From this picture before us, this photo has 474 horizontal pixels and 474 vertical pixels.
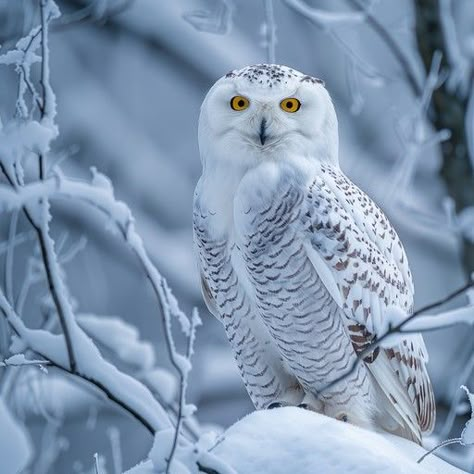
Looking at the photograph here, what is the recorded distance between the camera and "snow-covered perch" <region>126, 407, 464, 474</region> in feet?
5.46

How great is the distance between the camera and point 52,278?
1.35 m

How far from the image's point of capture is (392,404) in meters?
2.36

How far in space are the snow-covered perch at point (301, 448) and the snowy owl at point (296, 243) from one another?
15.8 inches

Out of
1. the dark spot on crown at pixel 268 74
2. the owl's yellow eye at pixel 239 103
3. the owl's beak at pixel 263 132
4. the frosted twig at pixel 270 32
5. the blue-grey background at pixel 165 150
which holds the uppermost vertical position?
the frosted twig at pixel 270 32

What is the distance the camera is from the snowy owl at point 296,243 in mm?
2188

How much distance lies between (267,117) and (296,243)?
28 cm

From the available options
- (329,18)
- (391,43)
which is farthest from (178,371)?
(391,43)

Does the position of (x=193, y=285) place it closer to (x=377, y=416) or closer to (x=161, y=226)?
(x=161, y=226)

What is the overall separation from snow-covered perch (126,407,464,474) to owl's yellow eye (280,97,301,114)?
2.27 ft

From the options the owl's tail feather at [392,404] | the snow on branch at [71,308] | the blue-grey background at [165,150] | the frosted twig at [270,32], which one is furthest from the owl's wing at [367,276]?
the blue-grey background at [165,150]

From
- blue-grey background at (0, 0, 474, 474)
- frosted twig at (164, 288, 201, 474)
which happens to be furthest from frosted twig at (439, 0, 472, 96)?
frosted twig at (164, 288, 201, 474)

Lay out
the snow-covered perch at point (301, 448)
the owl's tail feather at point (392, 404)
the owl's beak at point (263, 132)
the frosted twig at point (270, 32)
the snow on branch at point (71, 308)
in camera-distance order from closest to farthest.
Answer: the snow on branch at point (71, 308) < the snow-covered perch at point (301, 448) < the owl's beak at point (263, 132) < the owl's tail feather at point (392, 404) < the frosted twig at point (270, 32)

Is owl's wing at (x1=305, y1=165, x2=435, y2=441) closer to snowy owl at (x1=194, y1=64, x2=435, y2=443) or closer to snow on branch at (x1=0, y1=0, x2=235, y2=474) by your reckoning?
snowy owl at (x1=194, y1=64, x2=435, y2=443)

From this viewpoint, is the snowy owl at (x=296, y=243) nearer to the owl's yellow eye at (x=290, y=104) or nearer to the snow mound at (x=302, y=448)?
the owl's yellow eye at (x=290, y=104)
